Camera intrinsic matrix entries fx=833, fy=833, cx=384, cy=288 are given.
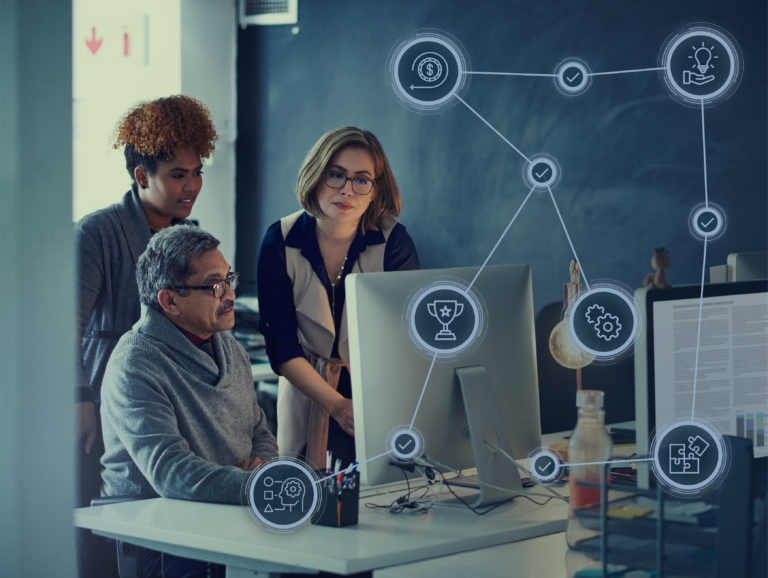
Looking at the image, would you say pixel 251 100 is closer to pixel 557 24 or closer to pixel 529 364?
pixel 557 24

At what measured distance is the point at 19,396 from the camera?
1.10m

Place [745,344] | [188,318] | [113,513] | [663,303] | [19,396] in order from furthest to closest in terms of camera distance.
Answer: [188,318], [113,513], [745,344], [663,303], [19,396]

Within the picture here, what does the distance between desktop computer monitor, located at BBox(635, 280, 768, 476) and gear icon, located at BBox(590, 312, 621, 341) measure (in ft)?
0.94

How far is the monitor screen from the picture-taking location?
129cm

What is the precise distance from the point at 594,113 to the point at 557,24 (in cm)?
37

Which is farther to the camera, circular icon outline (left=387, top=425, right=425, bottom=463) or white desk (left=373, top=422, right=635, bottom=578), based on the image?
circular icon outline (left=387, top=425, right=425, bottom=463)

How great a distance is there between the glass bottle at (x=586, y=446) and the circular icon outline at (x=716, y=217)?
1.74 metres

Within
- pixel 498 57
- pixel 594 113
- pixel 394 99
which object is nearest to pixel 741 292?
pixel 594 113

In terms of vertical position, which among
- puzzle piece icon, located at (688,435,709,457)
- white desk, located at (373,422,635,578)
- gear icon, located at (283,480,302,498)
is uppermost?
puzzle piece icon, located at (688,435,709,457)

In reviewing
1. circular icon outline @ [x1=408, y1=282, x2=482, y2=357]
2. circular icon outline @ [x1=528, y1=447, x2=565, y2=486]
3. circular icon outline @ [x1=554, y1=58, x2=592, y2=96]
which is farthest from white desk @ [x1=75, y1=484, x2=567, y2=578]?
circular icon outline @ [x1=554, y1=58, x2=592, y2=96]

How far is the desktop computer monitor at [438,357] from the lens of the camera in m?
1.49

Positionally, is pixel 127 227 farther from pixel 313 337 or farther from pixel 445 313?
pixel 445 313

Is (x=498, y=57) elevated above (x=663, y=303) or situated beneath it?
elevated above
